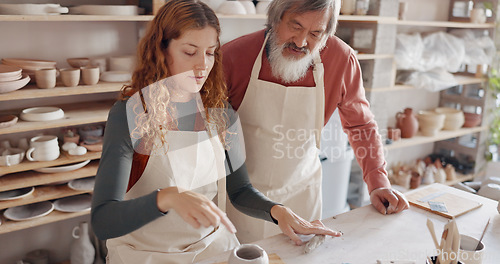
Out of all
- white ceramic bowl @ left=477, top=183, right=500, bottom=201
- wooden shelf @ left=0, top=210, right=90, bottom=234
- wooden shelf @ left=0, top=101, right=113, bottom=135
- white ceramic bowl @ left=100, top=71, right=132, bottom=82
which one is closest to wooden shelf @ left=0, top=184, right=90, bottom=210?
wooden shelf @ left=0, top=210, right=90, bottom=234

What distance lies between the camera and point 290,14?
5.80ft

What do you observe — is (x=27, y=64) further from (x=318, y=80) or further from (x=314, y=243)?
(x=314, y=243)

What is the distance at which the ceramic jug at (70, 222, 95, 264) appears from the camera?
110 inches

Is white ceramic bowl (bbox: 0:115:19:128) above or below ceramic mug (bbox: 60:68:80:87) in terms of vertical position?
below

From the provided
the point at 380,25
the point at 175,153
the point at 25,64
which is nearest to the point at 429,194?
the point at 175,153

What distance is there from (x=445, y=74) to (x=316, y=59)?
8.13 feet

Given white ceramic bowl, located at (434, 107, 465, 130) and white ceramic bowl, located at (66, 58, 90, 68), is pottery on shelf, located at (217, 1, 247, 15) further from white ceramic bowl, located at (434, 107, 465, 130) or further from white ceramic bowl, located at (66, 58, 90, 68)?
white ceramic bowl, located at (434, 107, 465, 130)

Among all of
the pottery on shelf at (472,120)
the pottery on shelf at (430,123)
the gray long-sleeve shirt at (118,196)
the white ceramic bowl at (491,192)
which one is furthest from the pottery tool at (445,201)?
the pottery on shelf at (472,120)

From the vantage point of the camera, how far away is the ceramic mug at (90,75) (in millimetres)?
2486

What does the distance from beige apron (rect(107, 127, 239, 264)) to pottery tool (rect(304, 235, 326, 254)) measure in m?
0.34

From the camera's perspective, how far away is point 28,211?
2.58m

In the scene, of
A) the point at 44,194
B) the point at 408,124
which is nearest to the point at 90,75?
the point at 44,194

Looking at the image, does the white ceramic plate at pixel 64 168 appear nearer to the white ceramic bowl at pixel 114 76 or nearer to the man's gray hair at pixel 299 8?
the white ceramic bowl at pixel 114 76

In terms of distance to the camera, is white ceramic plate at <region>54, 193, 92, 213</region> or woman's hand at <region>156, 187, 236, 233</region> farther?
white ceramic plate at <region>54, 193, 92, 213</region>
